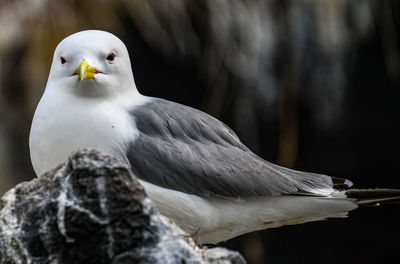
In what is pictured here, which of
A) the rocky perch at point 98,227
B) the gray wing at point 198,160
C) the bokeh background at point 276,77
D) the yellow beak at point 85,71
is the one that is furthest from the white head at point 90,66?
the bokeh background at point 276,77

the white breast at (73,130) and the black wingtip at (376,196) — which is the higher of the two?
the white breast at (73,130)

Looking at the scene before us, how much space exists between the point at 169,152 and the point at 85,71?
1.36 feet

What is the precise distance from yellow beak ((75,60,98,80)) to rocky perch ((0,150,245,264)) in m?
0.88

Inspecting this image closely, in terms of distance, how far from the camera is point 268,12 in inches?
236

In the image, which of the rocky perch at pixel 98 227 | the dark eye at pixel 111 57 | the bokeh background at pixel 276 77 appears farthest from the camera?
the bokeh background at pixel 276 77

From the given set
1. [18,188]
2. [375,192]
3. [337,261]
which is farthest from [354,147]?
[18,188]

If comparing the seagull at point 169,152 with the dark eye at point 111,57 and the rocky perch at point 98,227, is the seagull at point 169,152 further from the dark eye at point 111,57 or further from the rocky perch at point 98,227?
the rocky perch at point 98,227

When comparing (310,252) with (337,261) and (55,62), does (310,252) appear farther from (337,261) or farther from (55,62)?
(55,62)

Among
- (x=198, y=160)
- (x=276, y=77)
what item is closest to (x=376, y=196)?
(x=198, y=160)

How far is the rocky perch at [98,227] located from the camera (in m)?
1.95

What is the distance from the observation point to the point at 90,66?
9.53 feet

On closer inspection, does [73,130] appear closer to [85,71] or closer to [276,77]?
[85,71]

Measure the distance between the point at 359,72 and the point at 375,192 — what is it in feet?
10.6

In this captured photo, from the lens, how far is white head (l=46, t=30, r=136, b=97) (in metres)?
2.91
